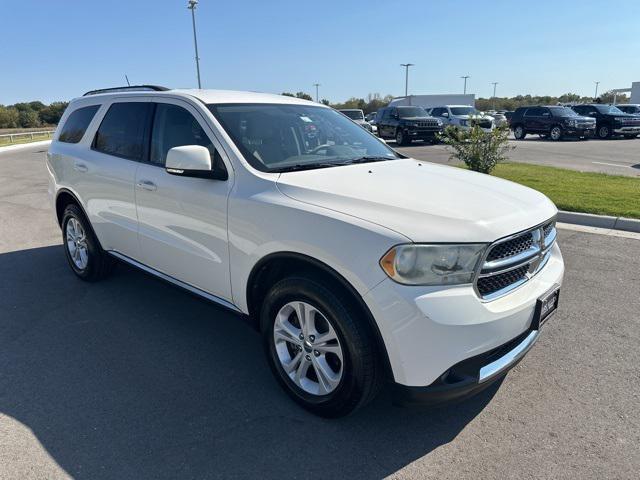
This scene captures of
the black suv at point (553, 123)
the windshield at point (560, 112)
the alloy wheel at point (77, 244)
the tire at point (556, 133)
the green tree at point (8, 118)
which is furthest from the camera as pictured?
the green tree at point (8, 118)

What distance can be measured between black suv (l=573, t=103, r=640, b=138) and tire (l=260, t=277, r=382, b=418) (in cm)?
2712

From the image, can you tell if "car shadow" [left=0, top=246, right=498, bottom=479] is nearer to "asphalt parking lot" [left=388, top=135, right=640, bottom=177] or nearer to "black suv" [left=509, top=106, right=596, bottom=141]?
"asphalt parking lot" [left=388, top=135, right=640, bottom=177]

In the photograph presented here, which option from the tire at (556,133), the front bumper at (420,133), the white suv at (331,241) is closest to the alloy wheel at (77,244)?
the white suv at (331,241)

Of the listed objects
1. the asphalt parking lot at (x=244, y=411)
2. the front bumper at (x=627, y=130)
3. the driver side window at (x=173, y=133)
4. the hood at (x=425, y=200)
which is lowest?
the asphalt parking lot at (x=244, y=411)

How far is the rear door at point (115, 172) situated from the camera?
13.4 feet

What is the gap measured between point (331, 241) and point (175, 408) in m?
1.46

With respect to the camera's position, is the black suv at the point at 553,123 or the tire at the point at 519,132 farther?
the tire at the point at 519,132

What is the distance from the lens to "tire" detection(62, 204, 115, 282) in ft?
16.0

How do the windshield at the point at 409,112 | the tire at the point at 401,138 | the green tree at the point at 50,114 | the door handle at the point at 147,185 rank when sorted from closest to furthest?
the door handle at the point at 147,185
the tire at the point at 401,138
the windshield at the point at 409,112
the green tree at the point at 50,114

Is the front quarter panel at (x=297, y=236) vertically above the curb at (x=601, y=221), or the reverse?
the front quarter panel at (x=297, y=236)

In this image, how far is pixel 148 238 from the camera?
3941 millimetres

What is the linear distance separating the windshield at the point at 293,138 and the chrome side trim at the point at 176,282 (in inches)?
37.7

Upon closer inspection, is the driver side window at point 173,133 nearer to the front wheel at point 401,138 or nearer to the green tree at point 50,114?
the front wheel at point 401,138

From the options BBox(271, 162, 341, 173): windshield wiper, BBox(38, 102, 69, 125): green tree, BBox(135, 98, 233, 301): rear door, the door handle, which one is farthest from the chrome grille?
BBox(38, 102, 69, 125): green tree
